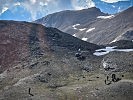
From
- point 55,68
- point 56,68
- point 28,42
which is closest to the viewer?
point 55,68

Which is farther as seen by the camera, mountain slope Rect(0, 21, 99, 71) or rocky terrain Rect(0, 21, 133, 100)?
mountain slope Rect(0, 21, 99, 71)

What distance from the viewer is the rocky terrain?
81625mm

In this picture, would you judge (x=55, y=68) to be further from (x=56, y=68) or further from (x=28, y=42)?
(x=28, y=42)

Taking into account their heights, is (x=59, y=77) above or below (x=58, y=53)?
below

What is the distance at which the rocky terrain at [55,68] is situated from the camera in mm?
81625

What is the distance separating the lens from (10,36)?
13262 cm

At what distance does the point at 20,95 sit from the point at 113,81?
2659 centimetres

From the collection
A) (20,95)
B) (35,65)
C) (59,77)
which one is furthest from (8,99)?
(35,65)

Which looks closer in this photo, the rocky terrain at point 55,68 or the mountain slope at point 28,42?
the rocky terrain at point 55,68

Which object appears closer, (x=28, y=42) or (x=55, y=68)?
(x=55, y=68)

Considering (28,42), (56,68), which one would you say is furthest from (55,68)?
(28,42)

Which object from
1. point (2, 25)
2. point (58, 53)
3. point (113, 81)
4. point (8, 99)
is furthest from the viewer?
point (2, 25)

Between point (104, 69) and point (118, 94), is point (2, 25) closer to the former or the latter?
point (104, 69)

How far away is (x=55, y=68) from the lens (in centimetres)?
10238
